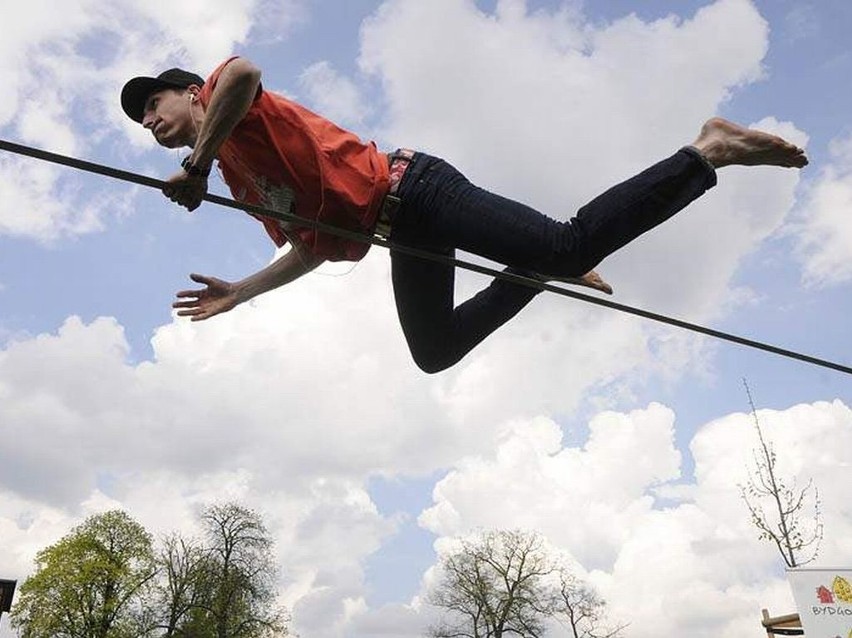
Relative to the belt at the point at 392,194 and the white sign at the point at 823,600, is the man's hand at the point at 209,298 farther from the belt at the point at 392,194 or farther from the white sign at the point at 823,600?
the white sign at the point at 823,600

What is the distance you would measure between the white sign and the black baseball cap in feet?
33.8

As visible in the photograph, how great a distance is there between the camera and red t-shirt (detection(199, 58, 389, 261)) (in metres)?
2.61

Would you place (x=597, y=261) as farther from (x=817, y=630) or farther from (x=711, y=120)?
(x=817, y=630)

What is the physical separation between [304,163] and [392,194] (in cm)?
31

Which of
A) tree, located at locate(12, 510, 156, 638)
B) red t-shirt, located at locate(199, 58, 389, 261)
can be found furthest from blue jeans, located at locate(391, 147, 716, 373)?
tree, located at locate(12, 510, 156, 638)

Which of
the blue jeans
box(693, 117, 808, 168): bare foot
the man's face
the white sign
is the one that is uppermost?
the man's face

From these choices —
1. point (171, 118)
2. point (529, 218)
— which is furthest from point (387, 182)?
point (171, 118)

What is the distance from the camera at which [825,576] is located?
10547 millimetres

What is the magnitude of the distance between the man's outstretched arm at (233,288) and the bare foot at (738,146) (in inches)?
61.7

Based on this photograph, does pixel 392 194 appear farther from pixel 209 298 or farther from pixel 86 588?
pixel 86 588

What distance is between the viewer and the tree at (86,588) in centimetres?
2870

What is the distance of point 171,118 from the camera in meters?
2.71

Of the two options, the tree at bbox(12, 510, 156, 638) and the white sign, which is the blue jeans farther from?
the tree at bbox(12, 510, 156, 638)

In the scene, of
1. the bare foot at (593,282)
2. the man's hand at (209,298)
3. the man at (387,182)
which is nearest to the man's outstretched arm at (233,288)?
the man's hand at (209,298)
